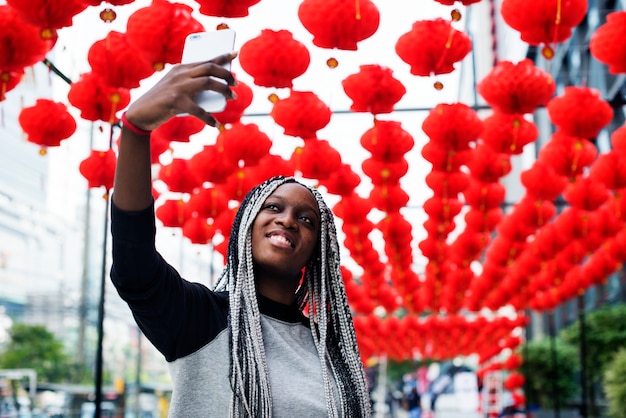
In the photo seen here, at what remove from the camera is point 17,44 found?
392 cm

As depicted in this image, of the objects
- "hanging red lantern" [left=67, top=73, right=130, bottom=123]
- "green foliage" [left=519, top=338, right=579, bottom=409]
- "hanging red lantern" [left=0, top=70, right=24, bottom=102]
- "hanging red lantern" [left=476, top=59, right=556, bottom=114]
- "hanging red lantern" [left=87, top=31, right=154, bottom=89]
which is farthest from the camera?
"green foliage" [left=519, top=338, right=579, bottom=409]

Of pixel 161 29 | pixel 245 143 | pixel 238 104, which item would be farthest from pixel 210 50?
pixel 245 143

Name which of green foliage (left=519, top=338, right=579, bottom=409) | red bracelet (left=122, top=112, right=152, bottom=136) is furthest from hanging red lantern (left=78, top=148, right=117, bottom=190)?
green foliage (left=519, top=338, right=579, bottom=409)

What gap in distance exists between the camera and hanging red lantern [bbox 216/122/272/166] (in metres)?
5.53

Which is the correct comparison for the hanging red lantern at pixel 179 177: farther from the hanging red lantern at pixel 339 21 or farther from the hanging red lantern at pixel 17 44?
the hanging red lantern at pixel 339 21

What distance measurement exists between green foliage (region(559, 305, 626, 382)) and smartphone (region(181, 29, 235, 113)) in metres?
11.9

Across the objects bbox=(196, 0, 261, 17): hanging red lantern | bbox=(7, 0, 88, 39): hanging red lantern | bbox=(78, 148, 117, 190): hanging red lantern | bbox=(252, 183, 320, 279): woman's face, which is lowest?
bbox=(252, 183, 320, 279): woman's face

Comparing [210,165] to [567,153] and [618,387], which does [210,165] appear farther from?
[618,387]

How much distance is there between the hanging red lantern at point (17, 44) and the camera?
386 cm

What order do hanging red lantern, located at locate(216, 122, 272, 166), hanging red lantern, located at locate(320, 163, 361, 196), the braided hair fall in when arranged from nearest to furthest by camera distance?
the braided hair
hanging red lantern, located at locate(216, 122, 272, 166)
hanging red lantern, located at locate(320, 163, 361, 196)

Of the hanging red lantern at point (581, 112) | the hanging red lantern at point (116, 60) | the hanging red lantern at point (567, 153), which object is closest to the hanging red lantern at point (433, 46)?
the hanging red lantern at point (581, 112)

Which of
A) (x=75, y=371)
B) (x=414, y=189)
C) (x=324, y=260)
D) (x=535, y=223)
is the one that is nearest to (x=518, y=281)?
(x=414, y=189)

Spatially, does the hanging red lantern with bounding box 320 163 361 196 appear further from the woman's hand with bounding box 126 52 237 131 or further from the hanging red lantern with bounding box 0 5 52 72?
the woman's hand with bounding box 126 52 237 131

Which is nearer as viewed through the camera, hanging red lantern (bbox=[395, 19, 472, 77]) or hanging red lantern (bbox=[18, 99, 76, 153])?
hanging red lantern (bbox=[395, 19, 472, 77])
